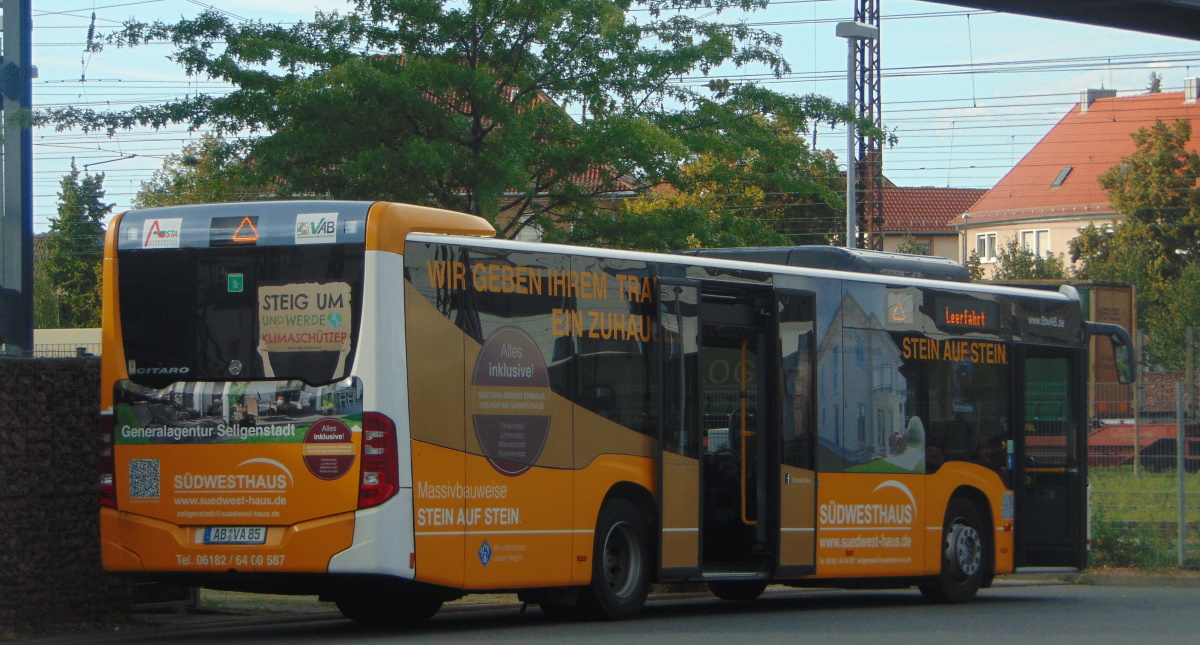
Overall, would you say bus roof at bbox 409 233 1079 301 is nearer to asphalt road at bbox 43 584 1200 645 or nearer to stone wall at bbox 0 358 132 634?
asphalt road at bbox 43 584 1200 645

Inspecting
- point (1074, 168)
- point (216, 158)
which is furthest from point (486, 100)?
point (1074, 168)

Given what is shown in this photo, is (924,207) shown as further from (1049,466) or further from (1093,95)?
(1049,466)

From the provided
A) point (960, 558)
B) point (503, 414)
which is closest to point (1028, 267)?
point (960, 558)

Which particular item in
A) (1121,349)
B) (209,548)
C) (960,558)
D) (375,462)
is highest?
(1121,349)

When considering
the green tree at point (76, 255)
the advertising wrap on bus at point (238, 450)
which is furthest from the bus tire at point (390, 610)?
the green tree at point (76, 255)

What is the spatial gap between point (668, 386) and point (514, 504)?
1.91 meters

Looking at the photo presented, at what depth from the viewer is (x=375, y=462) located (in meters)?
10.1

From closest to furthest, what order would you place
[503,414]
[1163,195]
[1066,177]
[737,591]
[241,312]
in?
1. [241,312]
2. [503,414]
3. [737,591]
4. [1163,195]
5. [1066,177]

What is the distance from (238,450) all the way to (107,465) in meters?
1.07

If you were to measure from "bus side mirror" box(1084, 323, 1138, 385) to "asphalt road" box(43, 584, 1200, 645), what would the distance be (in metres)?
2.35

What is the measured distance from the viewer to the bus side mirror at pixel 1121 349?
16.5m

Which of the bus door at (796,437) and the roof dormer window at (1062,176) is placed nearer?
the bus door at (796,437)

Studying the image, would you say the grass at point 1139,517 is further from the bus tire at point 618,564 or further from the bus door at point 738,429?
the bus tire at point 618,564

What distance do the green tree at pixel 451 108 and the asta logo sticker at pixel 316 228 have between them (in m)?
6.33
